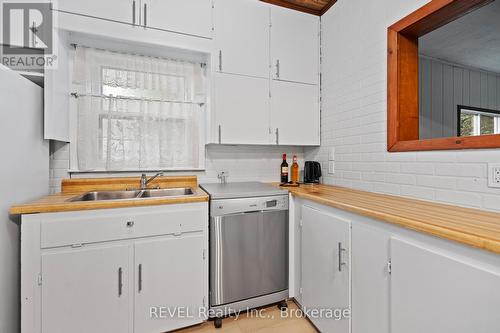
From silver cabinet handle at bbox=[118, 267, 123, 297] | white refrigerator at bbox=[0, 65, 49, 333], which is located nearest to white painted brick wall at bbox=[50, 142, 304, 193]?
white refrigerator at bbox=[0, 65, 49, 333]

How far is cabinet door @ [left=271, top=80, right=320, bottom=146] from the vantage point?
217cm

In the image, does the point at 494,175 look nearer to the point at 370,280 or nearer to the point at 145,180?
the point at 370,280

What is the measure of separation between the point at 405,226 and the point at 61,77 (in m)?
2.31

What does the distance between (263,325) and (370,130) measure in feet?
5.43

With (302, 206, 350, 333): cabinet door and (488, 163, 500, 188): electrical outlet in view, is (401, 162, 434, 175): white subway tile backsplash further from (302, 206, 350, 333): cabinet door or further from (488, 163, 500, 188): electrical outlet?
(302, 206, 350, 333): cabinet door

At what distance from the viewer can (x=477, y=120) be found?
2436 millimetres

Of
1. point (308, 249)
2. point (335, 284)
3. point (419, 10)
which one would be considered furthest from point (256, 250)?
point (419, 10)

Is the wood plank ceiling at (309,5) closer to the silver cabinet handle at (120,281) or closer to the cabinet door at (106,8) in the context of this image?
the cabinet door at (106,8)

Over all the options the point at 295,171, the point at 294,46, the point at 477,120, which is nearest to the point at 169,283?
the point at 295,171

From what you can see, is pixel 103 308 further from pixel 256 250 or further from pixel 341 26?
pixel 341 26

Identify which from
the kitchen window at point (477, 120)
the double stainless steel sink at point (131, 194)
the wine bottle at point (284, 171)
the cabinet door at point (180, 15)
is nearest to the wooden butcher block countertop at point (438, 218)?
the wine bottle at point (284, 171)

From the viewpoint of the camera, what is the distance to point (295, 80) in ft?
7.32

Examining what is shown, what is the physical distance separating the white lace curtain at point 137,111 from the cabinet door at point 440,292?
173cm

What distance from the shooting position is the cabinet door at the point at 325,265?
1.31 metres
